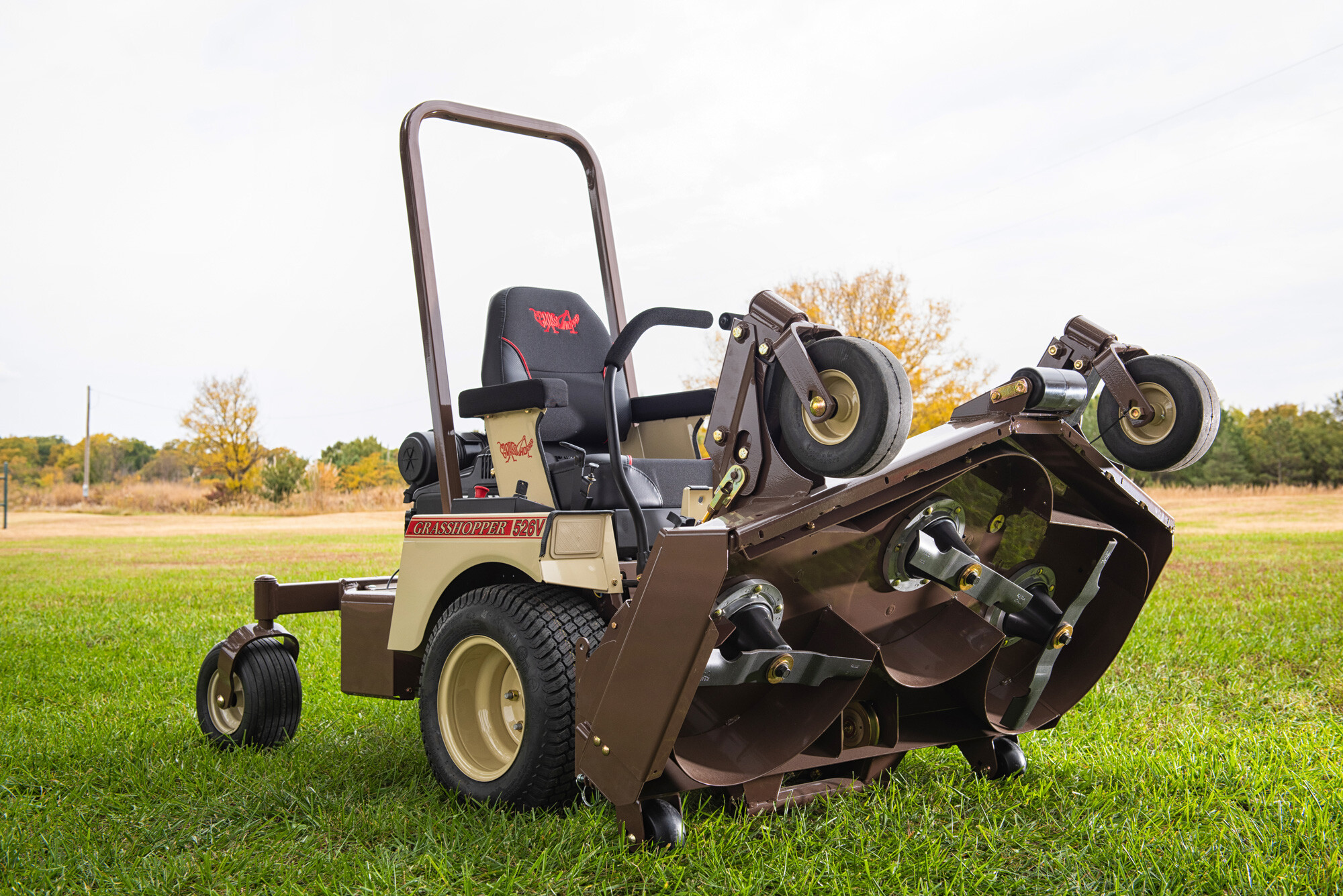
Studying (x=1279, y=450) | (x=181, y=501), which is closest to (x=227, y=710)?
(x=181, y=501)

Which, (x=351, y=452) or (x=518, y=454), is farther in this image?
(x=351, y=452)

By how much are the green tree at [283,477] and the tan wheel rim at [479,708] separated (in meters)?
33.4

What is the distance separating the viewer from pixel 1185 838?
289cm

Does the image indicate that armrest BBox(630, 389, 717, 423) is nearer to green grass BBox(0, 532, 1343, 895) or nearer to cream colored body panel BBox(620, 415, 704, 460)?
cream colored body panel BBox(620, 415, 704, 460)

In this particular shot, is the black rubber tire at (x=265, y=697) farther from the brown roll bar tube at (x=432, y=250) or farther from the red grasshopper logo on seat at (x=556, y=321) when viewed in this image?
the red grasshopper logo on seat at (x=556, y=321)

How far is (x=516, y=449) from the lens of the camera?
360 cm

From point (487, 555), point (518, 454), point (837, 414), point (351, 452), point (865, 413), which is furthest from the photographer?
point (351, 452)

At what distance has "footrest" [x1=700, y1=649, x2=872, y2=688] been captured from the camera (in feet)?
8.67

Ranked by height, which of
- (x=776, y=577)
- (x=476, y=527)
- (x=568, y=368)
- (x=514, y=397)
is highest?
(x=568, y=368)

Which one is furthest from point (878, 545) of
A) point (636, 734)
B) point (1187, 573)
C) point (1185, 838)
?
point (1187, 573)

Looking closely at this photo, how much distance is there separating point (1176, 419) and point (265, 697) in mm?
3523

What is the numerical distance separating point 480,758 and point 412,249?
2.05m

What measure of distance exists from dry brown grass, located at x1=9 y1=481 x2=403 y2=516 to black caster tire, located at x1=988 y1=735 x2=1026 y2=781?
27574 mm

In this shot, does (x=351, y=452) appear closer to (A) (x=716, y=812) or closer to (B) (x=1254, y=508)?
(B) (x=1254, y=508)
